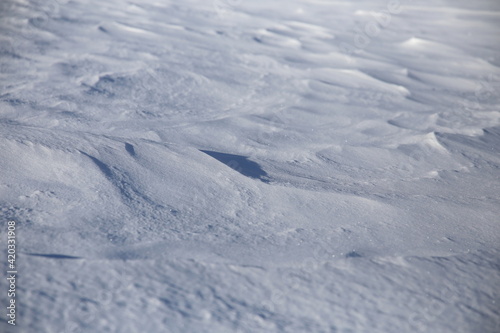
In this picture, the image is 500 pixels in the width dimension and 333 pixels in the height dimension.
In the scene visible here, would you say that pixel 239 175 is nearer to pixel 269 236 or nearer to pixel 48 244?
pixel 269 236

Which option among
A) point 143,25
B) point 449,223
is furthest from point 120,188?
point 143,25

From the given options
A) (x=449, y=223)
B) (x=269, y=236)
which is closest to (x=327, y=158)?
(x=449, y=223)

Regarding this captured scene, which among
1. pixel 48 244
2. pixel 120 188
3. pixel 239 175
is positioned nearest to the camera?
pixel 48 244

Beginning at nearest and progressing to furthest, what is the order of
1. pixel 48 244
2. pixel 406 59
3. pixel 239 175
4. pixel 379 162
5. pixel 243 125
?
pixel 48 244 → pixel 239 175 → pixel 379 162 → pixel 243 125 → pixel 406 59

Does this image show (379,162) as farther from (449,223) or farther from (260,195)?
(260,195)

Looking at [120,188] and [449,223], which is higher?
[449,223]

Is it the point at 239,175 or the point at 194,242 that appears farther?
the point at 239,175

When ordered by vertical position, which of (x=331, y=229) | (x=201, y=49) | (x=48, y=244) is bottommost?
(x=48, y=244)
